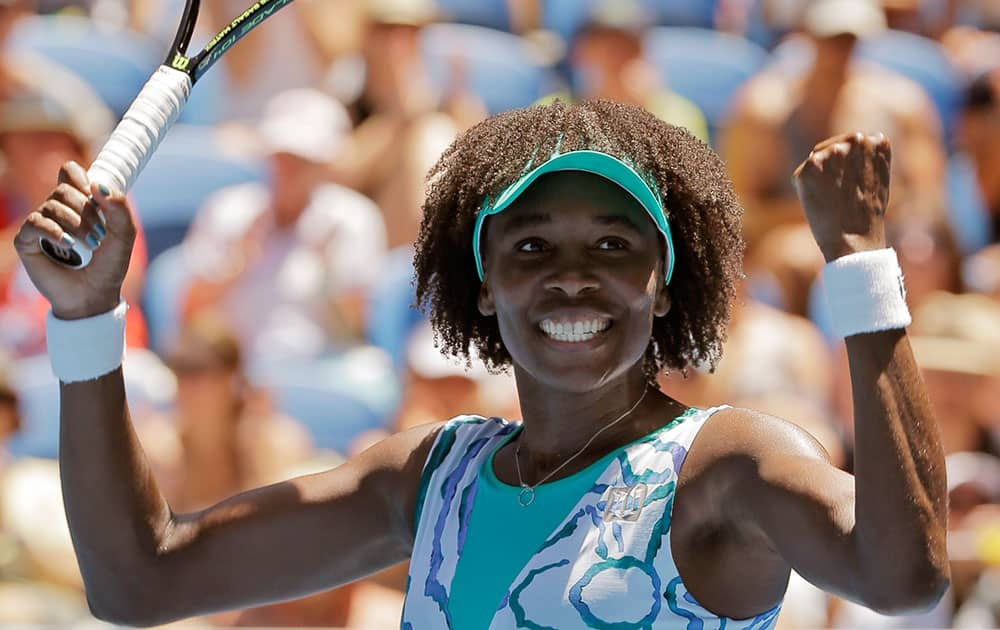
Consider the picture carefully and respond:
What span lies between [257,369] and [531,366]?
3.20 m

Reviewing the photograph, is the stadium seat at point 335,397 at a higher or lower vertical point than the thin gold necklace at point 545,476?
lower

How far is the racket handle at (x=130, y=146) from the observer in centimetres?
232

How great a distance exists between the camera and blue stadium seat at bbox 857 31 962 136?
21.4 feet

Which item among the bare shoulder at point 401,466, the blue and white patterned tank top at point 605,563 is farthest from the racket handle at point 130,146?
the blue and white patterned tank top at point 605,563

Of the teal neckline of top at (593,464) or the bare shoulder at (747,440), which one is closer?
the bare shoulder at (747,440)

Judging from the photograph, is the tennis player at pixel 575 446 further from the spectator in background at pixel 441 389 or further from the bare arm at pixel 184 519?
the spectator in background at pixel 441 389

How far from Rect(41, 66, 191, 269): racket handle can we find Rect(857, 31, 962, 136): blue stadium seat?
446 centimetres

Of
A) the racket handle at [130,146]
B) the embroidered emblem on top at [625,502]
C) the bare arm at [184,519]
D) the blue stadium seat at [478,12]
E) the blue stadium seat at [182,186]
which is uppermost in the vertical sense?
the racket handle at [130,146]

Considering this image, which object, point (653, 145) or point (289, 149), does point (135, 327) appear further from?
point (653, 145)

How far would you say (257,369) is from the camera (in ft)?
17.8

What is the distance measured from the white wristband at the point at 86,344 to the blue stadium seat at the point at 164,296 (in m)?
3.28

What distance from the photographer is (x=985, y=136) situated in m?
6.28

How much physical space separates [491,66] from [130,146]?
167 inches

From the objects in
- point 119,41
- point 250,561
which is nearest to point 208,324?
point 119,41
